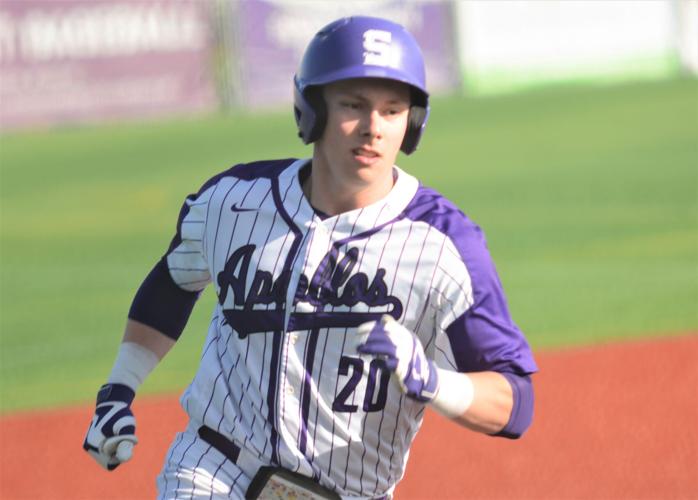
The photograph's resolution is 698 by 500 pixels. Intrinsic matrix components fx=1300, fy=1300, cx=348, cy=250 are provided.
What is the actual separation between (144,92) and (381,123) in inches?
784

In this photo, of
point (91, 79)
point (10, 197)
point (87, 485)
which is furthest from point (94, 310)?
point (91, 79)

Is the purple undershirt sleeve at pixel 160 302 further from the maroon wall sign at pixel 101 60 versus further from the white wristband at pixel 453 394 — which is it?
the maroon wall sign at pixel 101 60

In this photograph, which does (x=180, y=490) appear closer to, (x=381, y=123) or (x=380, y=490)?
(x=380, y=490)

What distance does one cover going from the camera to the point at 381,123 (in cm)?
349

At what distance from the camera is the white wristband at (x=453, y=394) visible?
3.23 m

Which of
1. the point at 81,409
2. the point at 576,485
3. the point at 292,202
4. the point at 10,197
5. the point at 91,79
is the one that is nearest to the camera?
the point at 292,202

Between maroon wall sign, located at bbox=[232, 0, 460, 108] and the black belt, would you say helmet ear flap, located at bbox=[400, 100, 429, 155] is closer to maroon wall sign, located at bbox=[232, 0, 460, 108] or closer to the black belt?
the black belt

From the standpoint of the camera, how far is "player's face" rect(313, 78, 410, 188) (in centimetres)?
350

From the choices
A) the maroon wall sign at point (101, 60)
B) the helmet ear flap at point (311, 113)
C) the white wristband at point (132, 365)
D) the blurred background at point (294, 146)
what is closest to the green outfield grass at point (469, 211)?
the blurred background at point (294, 146)

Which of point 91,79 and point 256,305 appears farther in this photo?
point 91,79

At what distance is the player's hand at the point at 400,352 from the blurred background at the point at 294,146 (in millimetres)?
5581

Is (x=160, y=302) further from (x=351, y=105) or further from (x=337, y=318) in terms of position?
(x=351, y=105)

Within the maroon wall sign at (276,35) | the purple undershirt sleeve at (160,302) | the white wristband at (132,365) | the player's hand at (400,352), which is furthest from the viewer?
the maroon wall sign at (276,35)

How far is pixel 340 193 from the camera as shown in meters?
3.70
